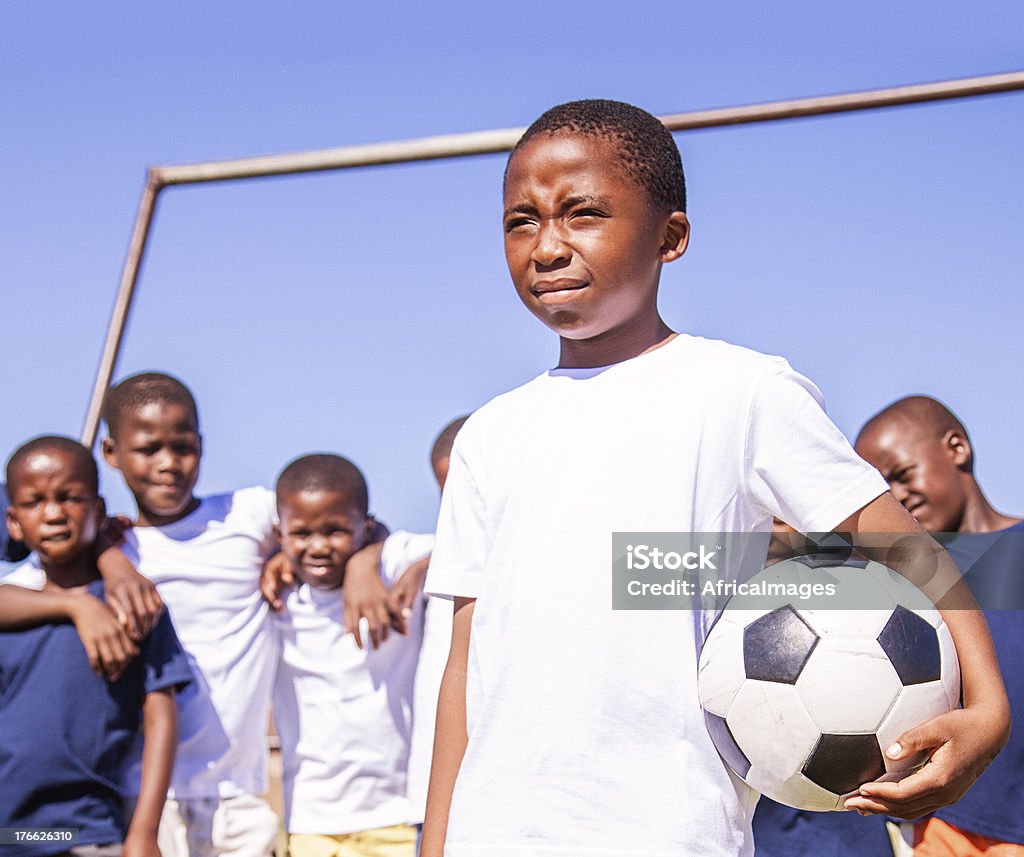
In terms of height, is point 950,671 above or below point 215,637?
below

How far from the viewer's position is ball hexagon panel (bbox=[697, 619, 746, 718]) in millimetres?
1857

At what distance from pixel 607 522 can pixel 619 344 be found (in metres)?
0.34

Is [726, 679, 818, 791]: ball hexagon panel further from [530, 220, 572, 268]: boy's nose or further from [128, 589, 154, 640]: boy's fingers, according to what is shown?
[128, 589, 154, 640]: boy's fingers

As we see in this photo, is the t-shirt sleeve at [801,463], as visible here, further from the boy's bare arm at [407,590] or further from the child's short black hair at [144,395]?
the child's short black hair at [144,395]

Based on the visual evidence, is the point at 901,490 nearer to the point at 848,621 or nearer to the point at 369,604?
the point at 369,604

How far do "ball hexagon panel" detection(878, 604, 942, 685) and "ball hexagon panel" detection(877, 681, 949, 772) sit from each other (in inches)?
0.6

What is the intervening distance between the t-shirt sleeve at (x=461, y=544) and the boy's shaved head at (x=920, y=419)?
2.57 m

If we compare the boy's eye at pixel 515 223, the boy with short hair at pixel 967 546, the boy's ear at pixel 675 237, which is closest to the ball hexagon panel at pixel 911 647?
the boy's ear at pixel 675 237

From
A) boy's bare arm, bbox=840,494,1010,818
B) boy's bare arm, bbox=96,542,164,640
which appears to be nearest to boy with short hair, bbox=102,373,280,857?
boy's bare arm, bbox=96,542,164,640

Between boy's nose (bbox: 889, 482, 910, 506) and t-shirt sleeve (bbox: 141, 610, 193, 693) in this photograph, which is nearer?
t-shirt sleeve (bbox: 141, 610, 193, 693)

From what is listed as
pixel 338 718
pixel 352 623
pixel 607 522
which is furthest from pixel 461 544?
pixel 338 718

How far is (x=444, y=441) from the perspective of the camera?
16.8 ft

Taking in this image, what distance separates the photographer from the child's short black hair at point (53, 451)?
4.20 metres

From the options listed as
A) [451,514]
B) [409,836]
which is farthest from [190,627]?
[451,514]
